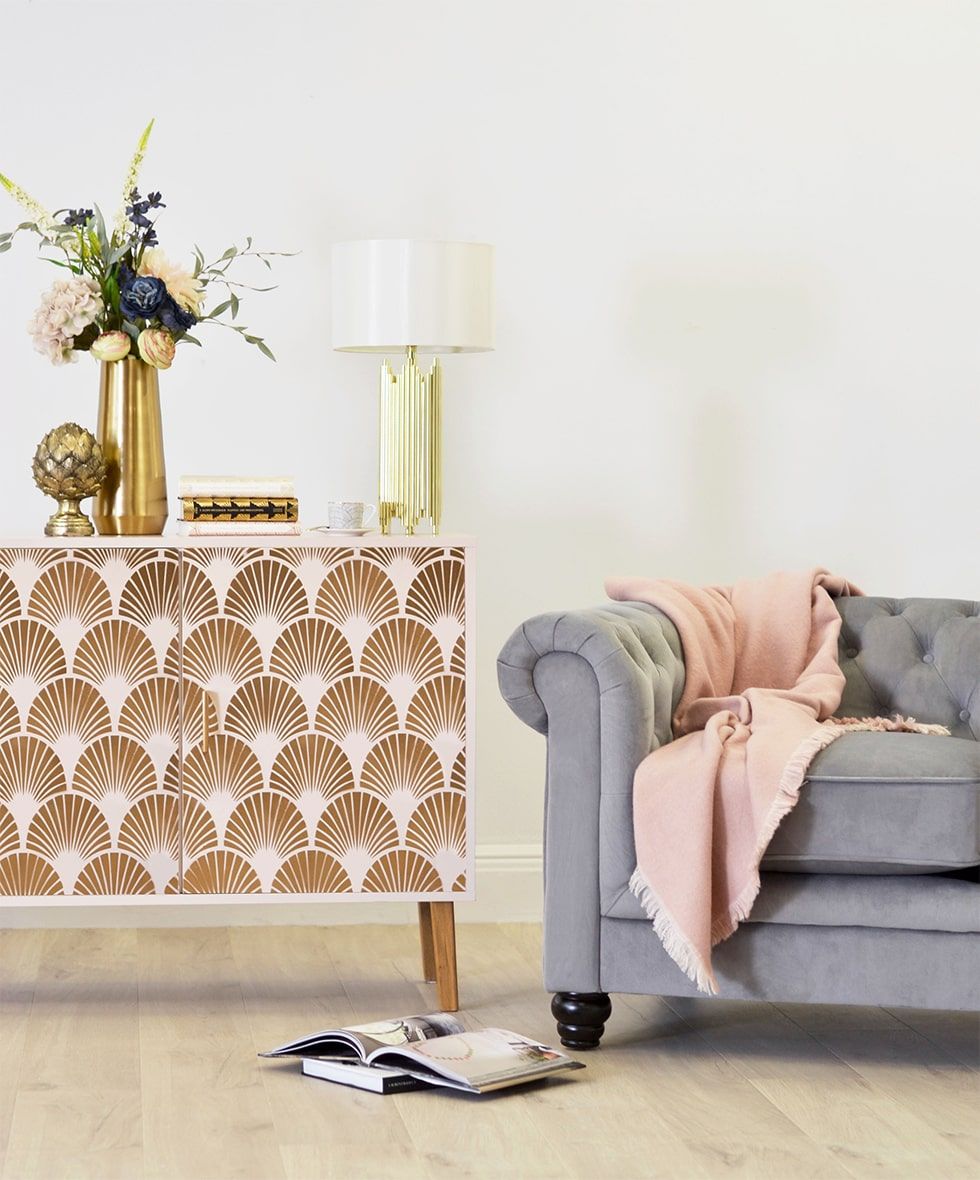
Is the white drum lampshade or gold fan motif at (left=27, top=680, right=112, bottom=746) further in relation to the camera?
the white drum lampshade

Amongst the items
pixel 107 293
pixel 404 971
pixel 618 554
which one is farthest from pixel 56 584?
pixel 618 554

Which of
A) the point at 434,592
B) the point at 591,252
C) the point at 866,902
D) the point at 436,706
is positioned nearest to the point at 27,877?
the point at 436,706

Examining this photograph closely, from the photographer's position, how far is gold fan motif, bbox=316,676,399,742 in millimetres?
2967

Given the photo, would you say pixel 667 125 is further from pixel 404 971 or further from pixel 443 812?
pixel 404 971

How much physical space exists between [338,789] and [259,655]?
30cm

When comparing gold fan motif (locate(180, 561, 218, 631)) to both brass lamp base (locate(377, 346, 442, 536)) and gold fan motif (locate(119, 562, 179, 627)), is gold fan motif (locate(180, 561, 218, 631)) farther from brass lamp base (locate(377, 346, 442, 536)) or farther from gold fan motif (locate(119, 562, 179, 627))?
brass lamp base (locate(377, 346, 442, 536))

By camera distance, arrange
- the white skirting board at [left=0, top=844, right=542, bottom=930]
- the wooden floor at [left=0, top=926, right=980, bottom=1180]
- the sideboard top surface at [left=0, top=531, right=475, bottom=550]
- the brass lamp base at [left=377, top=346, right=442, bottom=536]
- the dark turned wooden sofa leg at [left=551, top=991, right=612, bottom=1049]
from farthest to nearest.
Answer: the white skirting board at [left=0, top=844, right=542, bottom=930], the brass lamp base at [left=377, top=346, right=442, bottom=536], the sideboard top surface at [left=0, top=531, right=475, bottom=550], the dark turned wooden sofa leg at [left=551, top=991, right=612, bottom=1049], the wooden floor at [left=0, top=926, right=980, bottom=1180]

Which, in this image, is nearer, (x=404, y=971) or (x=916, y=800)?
(x=916, y=800)

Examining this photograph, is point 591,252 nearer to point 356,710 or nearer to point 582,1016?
point 356,710

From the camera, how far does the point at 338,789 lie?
117 inches

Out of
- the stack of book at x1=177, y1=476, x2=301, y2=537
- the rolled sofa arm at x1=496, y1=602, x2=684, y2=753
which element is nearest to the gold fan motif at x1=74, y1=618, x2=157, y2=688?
the stack of book at x1=177, y1=476, x2=301, y2=537

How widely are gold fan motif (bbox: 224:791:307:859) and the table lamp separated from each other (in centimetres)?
59

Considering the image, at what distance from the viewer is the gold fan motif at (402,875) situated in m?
2.99

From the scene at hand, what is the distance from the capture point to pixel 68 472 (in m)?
2.93
